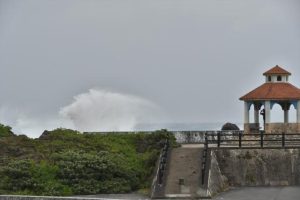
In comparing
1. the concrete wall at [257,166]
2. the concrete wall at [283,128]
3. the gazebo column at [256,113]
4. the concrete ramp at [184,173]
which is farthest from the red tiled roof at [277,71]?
the concrete ramp at [184,173]

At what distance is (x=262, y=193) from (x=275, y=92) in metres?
8.51

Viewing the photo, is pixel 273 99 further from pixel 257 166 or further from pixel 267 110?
pixel 257 166

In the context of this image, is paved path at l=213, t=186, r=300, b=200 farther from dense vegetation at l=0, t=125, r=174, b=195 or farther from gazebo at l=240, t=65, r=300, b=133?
gazebo at l=240, t=65, r=300, b=133

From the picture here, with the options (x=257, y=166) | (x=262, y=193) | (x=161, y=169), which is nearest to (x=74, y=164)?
(x=161, y=169)

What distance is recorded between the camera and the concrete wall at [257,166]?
28656mm

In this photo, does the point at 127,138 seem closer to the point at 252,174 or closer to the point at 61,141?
the point at 61,141

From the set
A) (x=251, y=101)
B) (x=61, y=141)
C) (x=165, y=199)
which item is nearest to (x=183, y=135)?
(x=251, y=101)

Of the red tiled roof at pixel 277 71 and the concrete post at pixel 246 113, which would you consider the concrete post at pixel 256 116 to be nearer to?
the concrete post at pixel 246 113

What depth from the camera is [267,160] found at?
29.0 metres

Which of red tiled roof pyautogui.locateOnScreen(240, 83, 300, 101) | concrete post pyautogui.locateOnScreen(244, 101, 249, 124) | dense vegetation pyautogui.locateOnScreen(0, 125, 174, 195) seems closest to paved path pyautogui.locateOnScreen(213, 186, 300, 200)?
dense vegetation pyautogui.locateOnScreen(0, 125, 174, 195)

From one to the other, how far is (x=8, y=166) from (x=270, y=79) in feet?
47.2

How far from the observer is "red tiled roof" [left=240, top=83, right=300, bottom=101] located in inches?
1318

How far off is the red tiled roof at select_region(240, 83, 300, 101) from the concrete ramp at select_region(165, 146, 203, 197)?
5.51m

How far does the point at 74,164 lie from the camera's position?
27766 mm
